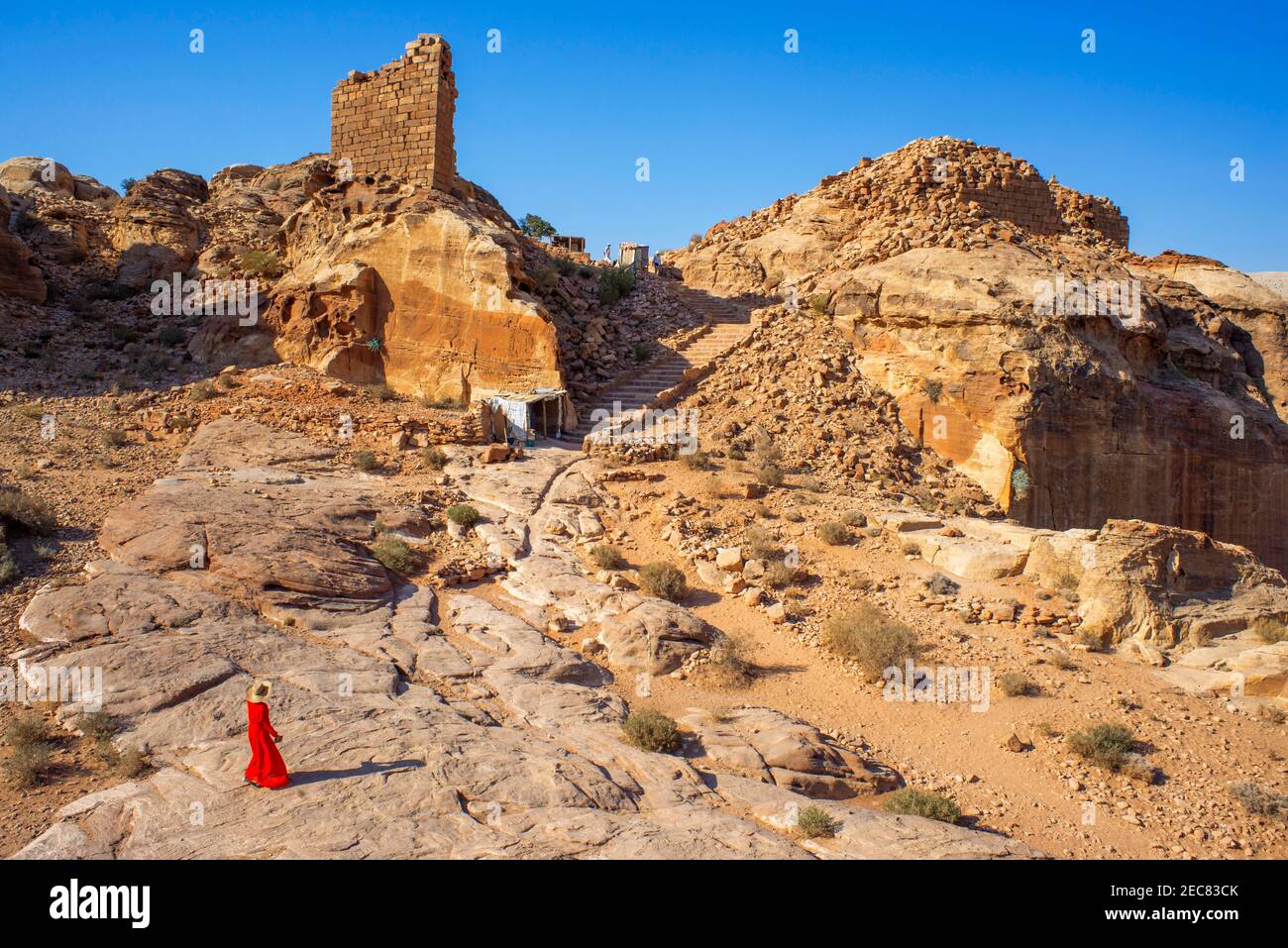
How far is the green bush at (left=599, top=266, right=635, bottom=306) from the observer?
19656mm

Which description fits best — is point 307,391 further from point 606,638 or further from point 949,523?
point 949,523

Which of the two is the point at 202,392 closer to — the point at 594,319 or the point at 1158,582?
the point at 594,319

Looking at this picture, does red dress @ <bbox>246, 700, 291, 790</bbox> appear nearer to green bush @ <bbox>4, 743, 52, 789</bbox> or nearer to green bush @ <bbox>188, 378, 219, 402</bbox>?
green bush @ <bbox>4, 743, 52, 789</bbox>

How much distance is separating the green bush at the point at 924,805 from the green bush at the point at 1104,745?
1.59 meters

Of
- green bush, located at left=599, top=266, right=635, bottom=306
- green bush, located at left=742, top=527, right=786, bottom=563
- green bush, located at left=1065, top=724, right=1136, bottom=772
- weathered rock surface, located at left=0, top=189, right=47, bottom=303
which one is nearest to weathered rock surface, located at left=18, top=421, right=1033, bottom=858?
green bush, located at left=1065, top=724, right=1136, bottom=772

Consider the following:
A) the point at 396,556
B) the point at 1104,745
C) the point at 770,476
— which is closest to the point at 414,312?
the point at 396,556

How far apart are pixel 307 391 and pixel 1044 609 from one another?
38.2 feet

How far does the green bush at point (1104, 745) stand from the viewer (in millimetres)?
7688

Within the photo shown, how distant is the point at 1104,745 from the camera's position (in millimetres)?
7816

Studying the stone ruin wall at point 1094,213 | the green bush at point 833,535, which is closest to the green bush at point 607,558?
the green bush at point 833,535

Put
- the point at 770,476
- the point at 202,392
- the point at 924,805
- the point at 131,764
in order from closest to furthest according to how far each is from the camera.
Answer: the point at 131,764, the point at 924,805, the point at 770,476, the point at 202,392

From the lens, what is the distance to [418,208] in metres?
15.6

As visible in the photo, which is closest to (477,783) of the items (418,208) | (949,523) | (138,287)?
(949,523)

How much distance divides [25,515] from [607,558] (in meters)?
6.55
